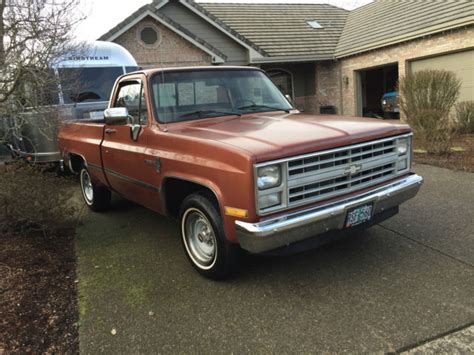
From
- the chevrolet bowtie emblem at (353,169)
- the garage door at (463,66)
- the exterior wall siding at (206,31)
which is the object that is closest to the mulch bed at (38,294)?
the chevrolet bowtie emblem at (353,169)

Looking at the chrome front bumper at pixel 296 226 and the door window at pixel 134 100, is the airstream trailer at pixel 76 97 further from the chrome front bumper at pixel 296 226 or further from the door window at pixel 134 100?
the chrome front bumper at pixel 296 226

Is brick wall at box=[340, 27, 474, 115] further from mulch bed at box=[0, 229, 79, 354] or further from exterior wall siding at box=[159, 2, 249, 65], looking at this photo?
mulch bed at box=[0, 229, 79, 354]

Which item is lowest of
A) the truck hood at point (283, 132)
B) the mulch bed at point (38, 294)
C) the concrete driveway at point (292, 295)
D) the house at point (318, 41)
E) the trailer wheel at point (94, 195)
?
the concrete driveway at point (292, 295)

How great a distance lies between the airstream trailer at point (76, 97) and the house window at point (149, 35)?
6.26m

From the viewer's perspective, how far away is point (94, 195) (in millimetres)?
6277

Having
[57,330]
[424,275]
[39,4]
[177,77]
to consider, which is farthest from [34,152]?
[424,275]

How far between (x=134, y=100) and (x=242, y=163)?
218 cm

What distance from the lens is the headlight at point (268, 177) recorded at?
3064 mm

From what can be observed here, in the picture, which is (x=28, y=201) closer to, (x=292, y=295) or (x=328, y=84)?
(x=292, y=295)

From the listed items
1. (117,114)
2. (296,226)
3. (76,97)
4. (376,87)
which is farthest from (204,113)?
(376,87)

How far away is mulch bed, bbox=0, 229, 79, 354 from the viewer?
3.03m

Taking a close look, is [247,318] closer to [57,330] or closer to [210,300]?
[210,300]

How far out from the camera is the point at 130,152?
459 centimetres

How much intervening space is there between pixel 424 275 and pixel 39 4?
556 centimetres
